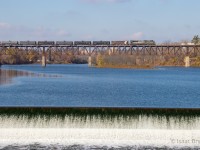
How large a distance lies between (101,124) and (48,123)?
3.53m

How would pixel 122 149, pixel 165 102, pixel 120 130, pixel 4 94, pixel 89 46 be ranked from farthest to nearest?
1. pixel 89 46
2. pixel 4 94
3. pixel 165 102
4. pixel 120 130
5. pixel 122 149

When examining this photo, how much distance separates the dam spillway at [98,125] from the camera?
99.1 ft

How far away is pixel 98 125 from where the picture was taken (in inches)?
1241

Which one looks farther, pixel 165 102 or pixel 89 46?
pixel 89 46

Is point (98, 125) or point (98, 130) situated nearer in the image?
point (98, 130)

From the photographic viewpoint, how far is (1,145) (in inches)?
1121

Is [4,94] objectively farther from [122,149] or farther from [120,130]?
[122,149]

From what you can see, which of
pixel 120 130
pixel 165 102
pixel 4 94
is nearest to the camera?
pixel 120 130

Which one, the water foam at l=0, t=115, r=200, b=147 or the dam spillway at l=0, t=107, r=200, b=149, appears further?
the dam spillway at l=0, t=107, r=200, b=149

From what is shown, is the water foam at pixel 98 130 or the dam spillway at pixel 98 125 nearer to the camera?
the water foam at pixel 98 130

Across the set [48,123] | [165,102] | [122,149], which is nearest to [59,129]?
[48,123]

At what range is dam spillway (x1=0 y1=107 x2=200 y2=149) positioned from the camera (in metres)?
30.2

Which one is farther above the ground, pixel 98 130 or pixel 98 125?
pixel 98 125

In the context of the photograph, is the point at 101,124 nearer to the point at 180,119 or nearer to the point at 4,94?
the point at 180,119
